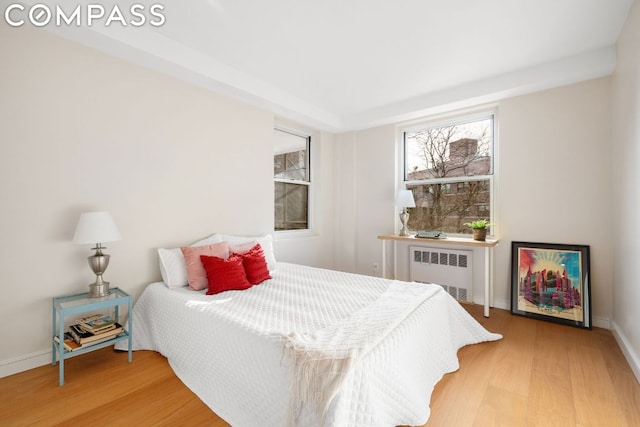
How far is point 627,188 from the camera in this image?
7.27 feet

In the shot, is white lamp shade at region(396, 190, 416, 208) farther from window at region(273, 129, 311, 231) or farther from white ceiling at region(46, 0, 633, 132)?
window at region(273, 129, 311, 231)

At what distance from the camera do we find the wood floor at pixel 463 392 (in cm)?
157

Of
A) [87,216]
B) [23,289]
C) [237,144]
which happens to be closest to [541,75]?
[237,144]

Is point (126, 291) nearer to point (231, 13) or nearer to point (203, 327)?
point (203, 327)

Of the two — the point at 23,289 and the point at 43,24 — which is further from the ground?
the point at 43,24

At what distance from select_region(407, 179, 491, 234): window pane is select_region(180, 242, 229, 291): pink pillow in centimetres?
270

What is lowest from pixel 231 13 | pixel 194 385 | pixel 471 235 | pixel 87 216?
pixel 194 385

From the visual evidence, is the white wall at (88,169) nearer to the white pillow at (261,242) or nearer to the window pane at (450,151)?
the white pillow at (261,242)

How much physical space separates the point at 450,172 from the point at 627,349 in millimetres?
2322

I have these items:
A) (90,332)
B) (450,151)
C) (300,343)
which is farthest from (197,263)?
(450,151)

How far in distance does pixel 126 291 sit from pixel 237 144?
182cm

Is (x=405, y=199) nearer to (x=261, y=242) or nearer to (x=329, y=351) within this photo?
(x=261, y=242)

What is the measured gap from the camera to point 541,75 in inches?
110

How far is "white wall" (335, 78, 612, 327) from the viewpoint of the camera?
274 centimetres
